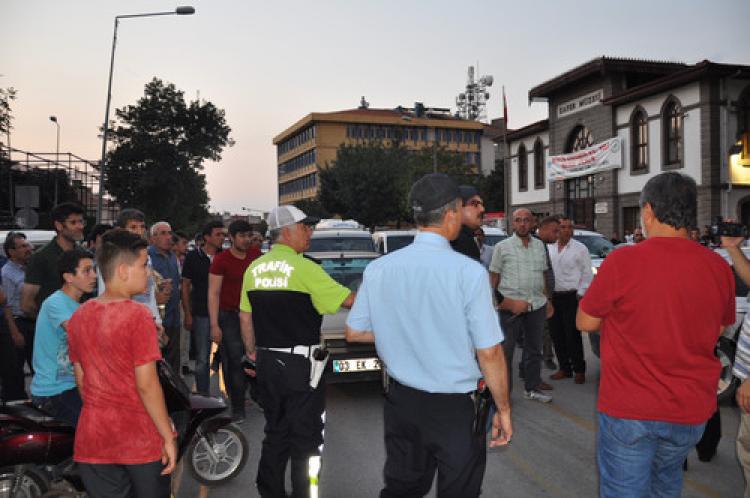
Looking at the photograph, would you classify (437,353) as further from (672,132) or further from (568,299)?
(672,132)

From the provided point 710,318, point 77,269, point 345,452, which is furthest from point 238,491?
point 710,318

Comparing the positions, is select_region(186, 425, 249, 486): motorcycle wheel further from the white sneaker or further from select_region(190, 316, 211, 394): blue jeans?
the white sneaker

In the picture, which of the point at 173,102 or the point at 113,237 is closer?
the point at 113,237

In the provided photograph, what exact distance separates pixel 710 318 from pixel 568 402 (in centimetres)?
463

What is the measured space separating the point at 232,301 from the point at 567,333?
4265 millimetres

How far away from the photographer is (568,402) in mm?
7008

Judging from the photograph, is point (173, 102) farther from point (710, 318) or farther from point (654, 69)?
point (710, 318)

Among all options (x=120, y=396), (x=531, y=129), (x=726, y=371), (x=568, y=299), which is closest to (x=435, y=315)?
(x=120, y=396)

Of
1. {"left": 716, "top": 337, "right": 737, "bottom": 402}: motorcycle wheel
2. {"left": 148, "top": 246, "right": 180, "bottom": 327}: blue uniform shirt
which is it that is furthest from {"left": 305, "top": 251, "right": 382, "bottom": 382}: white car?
{"left": 716, "top": 337, "right": 737, "bottom": 402}: motorcycle wheel

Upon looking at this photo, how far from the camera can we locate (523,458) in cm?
528

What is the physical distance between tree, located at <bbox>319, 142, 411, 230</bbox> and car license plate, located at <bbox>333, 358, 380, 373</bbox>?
118 feet

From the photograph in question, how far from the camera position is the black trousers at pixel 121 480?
2709 millimetres

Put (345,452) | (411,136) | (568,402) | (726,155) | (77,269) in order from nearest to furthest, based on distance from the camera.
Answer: (77,269)
(345,452)
(568,402)
(726,155)
(411,136)

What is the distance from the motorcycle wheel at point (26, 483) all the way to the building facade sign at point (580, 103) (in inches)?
1178
